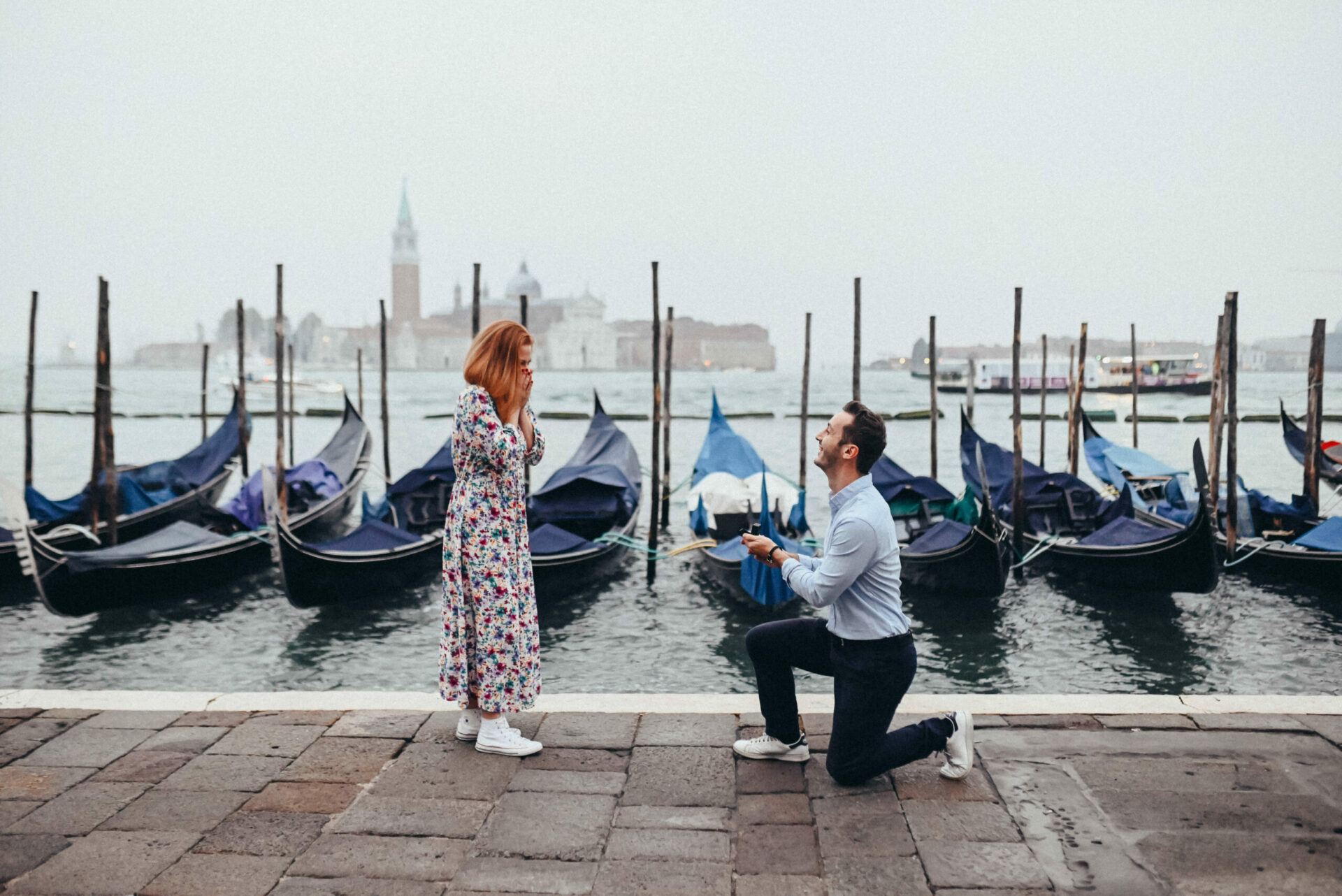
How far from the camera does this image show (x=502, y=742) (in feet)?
7.06

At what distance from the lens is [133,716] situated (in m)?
2.44

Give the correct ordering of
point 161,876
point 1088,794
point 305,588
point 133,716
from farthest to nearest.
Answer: point 305,588
point 133,716
point 1088,794
point 161,876

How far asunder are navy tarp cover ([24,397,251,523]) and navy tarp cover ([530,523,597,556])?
10.8ft

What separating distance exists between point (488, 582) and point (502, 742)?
359mm

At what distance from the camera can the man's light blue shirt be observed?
1.88 m

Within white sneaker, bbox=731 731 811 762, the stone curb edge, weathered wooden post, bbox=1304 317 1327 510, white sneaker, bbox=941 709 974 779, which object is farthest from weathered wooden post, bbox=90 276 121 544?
weathered wooden post, bbox=1304 317 1327 510

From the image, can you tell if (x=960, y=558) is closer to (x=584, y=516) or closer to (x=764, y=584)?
(x=764, y=584)

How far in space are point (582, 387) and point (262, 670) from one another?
52644 millimetres

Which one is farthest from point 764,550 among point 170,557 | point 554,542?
point 170,557

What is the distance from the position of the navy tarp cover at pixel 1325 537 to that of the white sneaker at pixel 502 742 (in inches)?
227

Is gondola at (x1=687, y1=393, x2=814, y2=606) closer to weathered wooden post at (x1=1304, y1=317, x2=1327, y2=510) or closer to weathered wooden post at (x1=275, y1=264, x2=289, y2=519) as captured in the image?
weathered wooden post at (x1=275, y1=264, x2=289, y2=519)

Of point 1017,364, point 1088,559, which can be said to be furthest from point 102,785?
point 1017,364

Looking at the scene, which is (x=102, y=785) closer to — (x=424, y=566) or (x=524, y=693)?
(x=524, y=693)

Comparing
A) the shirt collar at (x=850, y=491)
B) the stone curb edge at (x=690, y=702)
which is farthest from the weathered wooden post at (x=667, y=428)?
the shirt collar at (x=850, y=491)
